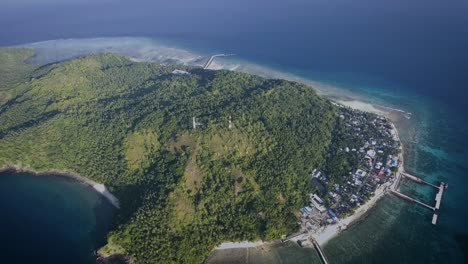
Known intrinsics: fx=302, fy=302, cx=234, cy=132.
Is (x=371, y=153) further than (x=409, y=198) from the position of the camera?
Yes

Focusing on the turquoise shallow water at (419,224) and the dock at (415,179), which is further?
the dock at (415,179)

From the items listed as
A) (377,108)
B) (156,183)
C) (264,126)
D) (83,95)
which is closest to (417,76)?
(377,108)

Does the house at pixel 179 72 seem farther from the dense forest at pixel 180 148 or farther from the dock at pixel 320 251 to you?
the dock at pixel 320 251

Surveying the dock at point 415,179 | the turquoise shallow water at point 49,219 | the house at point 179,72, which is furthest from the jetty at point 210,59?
the dock at point 415,179

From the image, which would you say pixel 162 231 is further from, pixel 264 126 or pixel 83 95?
pixel 83 95

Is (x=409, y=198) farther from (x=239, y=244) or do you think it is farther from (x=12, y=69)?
(x=12, y=69)

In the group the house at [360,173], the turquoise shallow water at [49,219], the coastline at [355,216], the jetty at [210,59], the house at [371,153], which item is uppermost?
the jetty at [210,59]

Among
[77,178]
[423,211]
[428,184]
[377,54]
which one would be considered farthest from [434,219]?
[377,54]
